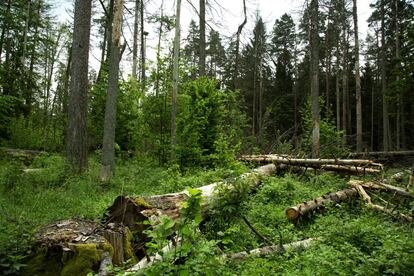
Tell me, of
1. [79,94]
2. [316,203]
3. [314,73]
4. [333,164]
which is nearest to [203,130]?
[79,94]

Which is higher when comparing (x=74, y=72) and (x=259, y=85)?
(x=259, y=85)

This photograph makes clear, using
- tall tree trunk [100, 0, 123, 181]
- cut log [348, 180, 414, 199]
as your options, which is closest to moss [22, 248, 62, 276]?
tall tree trunk [100, 0, 123, 181]

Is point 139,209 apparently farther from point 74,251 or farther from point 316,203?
point 316,203

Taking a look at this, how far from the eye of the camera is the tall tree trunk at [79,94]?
1021 centimetres

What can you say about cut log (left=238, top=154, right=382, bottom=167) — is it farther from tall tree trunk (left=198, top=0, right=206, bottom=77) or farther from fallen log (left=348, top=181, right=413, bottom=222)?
tall tree trunk (left=198, top=0, right=206, bottom=77)

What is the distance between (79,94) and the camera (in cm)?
1035

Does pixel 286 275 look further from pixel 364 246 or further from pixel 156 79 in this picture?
pixel 156 79

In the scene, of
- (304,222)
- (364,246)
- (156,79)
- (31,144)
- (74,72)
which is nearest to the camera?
(364,246)

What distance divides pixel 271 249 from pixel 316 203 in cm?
281

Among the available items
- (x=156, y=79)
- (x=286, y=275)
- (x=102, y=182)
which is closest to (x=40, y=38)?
(x=156, y=79)

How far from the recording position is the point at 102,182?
958 cm

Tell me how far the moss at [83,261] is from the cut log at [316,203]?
416cm

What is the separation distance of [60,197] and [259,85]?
1421 inches

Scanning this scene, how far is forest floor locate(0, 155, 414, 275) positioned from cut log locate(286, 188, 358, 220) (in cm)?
17
